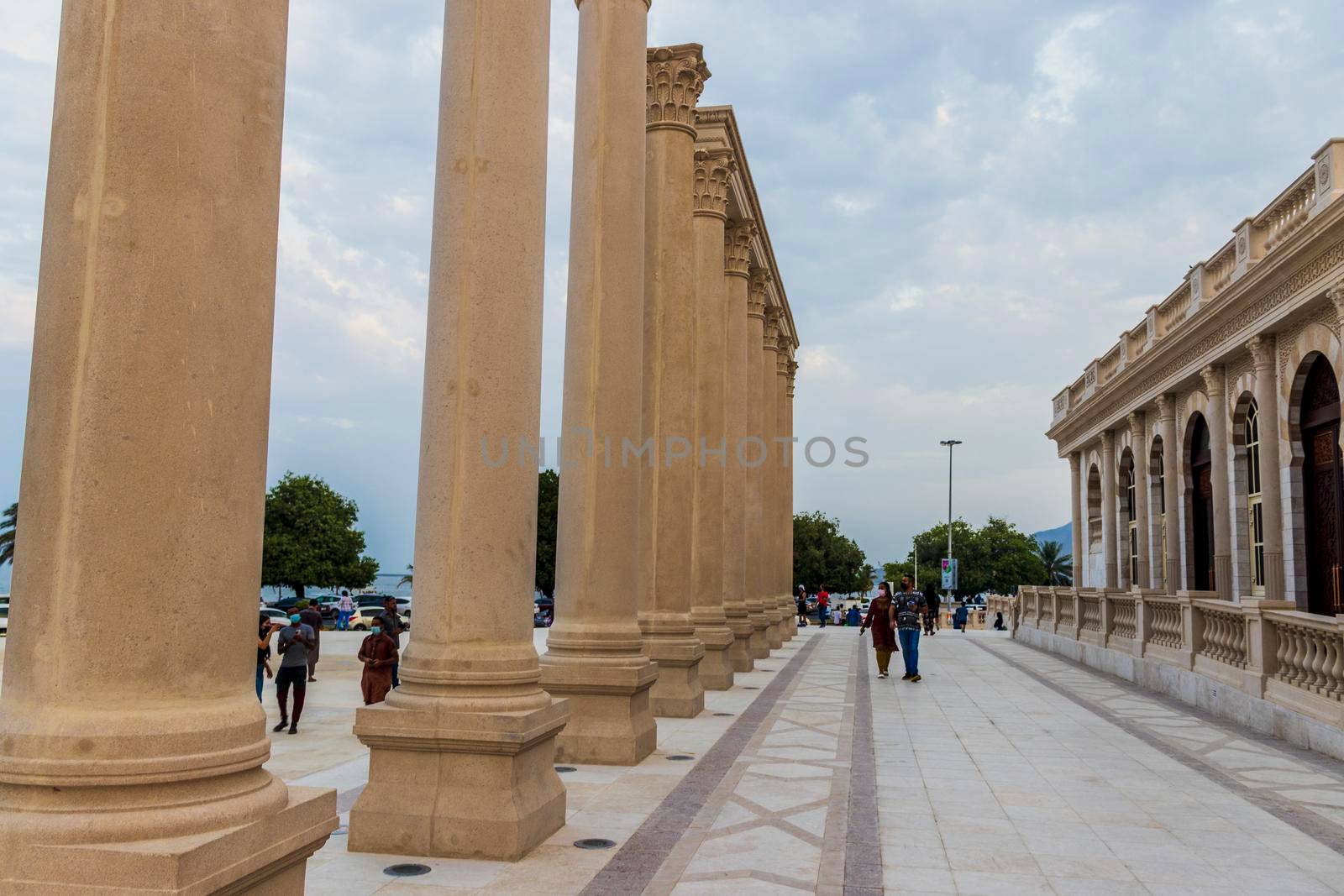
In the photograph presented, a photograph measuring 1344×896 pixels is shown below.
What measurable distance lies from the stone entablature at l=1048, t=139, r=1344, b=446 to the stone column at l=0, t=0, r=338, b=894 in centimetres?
2052

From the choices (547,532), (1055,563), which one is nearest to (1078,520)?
(547,532)

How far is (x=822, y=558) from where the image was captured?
94750mm

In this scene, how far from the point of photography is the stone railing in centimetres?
1364

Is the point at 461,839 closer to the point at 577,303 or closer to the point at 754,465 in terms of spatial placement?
the point at 577,303

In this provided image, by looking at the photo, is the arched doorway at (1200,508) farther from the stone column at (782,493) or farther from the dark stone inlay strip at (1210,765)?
the stone column at (782,493)

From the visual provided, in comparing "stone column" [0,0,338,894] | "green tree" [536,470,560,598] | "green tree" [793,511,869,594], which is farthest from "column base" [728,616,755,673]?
"green tree" [793,511,869,594]

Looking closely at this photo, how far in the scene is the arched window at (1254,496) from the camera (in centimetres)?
2561

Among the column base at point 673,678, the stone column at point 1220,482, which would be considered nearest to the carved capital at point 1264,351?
the stone column at point 1220,482

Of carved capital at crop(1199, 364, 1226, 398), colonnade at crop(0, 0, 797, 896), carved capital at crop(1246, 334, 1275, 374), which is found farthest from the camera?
carved capital at crop(1199, 364, 1226, 398)

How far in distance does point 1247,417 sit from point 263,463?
89.7 feet

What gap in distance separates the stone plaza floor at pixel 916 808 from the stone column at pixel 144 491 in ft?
9.54

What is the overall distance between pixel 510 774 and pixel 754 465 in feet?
63.6

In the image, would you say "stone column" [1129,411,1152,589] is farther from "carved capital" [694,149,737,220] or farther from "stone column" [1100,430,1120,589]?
"carved capital" [694,149,737,220]

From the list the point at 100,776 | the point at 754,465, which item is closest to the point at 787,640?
the point at 754,465
